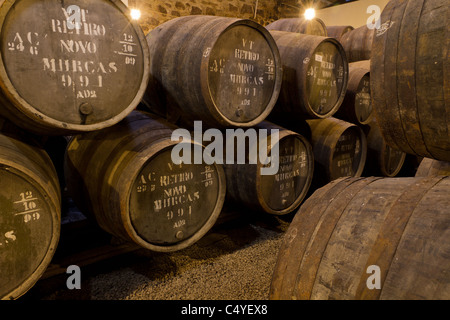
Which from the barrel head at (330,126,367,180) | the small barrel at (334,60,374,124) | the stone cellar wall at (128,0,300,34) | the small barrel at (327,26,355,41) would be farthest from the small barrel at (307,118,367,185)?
the stone cellar wall at (128,0,300,34)

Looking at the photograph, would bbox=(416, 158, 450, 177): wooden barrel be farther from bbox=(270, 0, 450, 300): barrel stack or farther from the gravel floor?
the gravel floor

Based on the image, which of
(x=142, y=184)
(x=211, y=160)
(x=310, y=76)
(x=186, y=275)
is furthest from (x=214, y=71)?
(x=186, y=275)

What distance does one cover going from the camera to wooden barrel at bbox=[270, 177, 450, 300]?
0.86 metres

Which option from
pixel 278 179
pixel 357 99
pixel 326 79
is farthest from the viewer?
pixel 357 99

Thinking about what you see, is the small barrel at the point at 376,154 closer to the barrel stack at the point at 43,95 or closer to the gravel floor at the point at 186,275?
the gravel floor at the point at 186,275

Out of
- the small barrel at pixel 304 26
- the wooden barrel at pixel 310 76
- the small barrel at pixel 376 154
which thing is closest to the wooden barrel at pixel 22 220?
the wooden barrel at pixel 310 76

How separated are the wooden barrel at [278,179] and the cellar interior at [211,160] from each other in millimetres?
15

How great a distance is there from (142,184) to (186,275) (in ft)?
2.69

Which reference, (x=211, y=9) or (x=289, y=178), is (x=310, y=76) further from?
(x=211, y=9)

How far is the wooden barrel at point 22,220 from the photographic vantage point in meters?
1.38

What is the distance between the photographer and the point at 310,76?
8.82ft

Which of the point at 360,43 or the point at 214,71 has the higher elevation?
the point at 360,43
